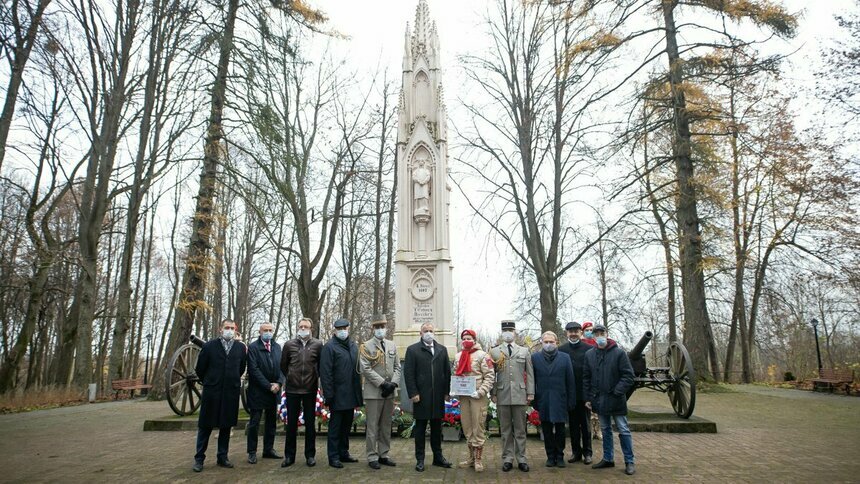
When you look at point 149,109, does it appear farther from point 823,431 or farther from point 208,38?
point 823,431

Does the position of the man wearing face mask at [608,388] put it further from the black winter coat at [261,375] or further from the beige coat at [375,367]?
the black winter coat at [261,375]

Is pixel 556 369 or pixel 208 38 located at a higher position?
pixel 208 38

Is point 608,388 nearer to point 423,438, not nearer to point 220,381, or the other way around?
point 423,438

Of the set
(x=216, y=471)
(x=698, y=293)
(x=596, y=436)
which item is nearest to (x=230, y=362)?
(x=216, y=471)

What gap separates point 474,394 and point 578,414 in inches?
62.1

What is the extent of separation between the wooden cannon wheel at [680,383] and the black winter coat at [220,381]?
22.7ft

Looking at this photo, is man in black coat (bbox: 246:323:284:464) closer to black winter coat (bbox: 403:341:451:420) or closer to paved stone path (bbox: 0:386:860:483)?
paved stone path (bbox: 0:386:860:483)

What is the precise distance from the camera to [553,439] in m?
6.60

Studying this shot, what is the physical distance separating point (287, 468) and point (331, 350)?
1535 mm

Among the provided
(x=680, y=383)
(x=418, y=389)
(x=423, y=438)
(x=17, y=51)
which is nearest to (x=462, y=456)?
(x=423, y=438)

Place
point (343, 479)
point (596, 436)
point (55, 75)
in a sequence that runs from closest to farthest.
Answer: point (343, 479), point (596, 436), point (55, 75)

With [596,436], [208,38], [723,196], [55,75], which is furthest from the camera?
[723,196]

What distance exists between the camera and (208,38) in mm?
13094

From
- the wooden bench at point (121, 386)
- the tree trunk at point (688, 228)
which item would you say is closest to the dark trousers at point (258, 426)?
the tree trunk at point (688, 228)
